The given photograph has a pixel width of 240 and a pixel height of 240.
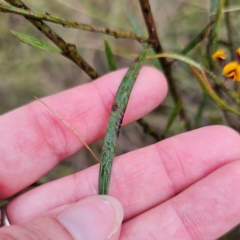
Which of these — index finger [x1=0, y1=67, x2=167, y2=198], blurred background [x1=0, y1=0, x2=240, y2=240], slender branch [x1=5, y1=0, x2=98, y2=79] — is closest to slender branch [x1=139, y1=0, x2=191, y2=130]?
index finger [x1=0, y1=67, x2=167, y2=198]

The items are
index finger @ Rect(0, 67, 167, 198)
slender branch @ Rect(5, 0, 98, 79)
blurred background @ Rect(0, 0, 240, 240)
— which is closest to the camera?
slender branch @ Rect(5, 0, 98, 79)

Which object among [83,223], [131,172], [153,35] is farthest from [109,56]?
[83,223]

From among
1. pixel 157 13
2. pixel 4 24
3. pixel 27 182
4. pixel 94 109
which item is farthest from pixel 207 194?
pixel 4 24

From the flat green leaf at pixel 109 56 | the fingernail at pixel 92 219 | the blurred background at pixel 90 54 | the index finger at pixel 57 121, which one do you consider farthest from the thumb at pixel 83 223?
the blurred background at pixel 90 54

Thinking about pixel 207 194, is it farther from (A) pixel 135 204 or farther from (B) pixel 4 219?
(B) pixel 4 219

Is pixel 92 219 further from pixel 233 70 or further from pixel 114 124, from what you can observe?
pixel 233 70

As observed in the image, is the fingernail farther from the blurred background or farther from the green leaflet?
the blurred background

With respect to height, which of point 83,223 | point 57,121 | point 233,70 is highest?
point 233,70
